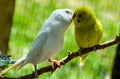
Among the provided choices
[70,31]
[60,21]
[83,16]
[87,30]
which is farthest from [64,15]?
[70,31]

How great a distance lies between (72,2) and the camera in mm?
2930

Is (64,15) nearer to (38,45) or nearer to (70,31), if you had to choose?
(38,45)

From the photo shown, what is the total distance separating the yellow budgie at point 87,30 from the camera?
883mm

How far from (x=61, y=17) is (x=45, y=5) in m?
2.05

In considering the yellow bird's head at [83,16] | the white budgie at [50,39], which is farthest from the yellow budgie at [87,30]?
the white budgie at [50,39]

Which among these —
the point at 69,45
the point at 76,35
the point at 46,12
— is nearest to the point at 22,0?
the point at 46,12

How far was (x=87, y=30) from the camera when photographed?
973mm

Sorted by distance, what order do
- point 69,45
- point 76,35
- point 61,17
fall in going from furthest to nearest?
point 69,45
point 76,35
point 61,17

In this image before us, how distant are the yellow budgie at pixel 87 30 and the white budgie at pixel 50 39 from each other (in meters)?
0.10

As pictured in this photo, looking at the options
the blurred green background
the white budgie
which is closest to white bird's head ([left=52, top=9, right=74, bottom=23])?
the white budgie

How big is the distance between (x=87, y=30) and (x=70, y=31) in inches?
61.9

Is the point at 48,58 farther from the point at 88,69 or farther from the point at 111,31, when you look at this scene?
the point at 111,31

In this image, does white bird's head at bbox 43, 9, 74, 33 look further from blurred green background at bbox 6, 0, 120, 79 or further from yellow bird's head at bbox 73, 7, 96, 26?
blurred green background at bbox 6, 0, 120, 79

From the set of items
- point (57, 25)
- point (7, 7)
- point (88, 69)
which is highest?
point (57, 25)
